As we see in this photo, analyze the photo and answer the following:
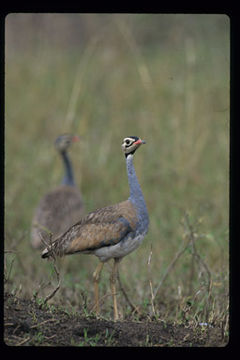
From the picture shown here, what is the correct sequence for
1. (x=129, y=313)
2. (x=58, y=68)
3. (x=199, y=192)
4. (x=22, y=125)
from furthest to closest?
(x=58, y=68)
(x=22, y=125)
(x=199, y=192)
(x=129, y=313)

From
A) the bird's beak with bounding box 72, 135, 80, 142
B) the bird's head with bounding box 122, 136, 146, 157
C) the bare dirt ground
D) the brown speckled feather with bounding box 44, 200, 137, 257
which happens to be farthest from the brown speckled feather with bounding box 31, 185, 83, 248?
the bird's head with bounding box 122, 136, 146, 157

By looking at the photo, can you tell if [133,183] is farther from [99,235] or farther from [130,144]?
[99,235]

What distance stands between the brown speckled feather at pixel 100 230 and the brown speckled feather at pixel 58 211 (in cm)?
214

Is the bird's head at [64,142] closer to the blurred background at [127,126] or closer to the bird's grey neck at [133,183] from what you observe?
the blurred background at [127,126]

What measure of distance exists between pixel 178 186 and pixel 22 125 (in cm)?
287

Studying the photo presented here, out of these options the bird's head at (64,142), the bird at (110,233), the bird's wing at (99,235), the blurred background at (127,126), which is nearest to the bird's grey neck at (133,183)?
the bird at (110,233)

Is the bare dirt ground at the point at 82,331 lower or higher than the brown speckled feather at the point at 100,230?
lower

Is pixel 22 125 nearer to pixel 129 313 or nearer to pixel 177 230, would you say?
pixel 177 230

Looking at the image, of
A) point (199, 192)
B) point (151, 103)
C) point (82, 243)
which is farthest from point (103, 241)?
point (151, 103)

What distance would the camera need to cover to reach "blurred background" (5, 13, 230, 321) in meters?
5.81

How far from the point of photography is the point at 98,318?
3.34 meters

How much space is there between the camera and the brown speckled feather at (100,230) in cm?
345

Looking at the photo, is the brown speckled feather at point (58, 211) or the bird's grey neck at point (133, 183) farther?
the brown speckled feather at point (58, 211)

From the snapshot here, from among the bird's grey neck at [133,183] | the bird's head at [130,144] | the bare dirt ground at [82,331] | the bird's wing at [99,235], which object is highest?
the bird's head at [130,144]
